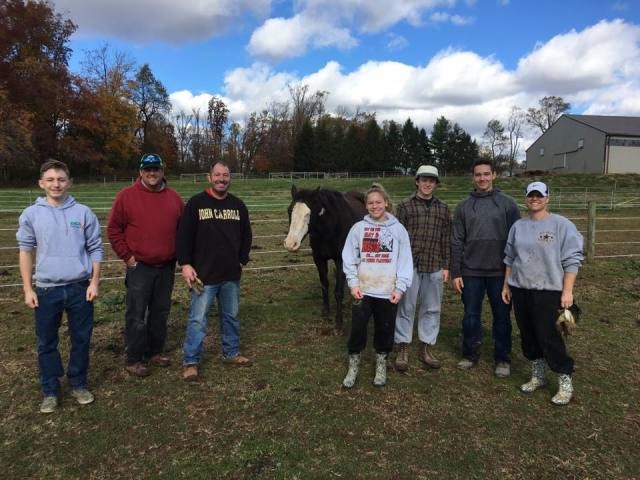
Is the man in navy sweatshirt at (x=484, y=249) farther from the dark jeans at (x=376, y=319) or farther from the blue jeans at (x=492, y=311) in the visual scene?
the dark jeans at (x=376, y=319)

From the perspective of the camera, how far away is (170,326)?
197 inches

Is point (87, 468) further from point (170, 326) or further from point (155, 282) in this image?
point (170, 326)

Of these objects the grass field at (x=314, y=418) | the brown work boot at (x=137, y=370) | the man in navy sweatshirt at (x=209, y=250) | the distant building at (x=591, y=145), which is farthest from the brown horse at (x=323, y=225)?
the distant building at (x=591, y=145)

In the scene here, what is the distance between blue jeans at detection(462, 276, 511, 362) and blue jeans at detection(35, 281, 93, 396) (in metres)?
3.17

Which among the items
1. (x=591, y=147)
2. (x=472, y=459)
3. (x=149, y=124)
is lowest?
(x=472, y=459)

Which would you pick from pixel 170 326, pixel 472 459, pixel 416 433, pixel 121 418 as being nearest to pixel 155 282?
pixel 121 418

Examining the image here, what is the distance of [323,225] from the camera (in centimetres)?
504

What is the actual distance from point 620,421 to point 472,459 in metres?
1.31

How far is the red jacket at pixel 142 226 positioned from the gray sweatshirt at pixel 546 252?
290 cm

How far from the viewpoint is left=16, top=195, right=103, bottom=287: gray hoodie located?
2992 mm

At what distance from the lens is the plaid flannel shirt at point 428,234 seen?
3.80m

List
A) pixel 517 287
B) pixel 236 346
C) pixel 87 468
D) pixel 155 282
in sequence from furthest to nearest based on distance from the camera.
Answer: pixel 236 346
pixel 155 282
pixel 517 287
pixel 87 468

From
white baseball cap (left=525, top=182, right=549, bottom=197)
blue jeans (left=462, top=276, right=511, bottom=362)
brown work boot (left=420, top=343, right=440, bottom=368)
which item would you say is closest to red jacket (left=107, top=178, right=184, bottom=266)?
brown work boot (left=420, top=343, right=440, bottom=368)

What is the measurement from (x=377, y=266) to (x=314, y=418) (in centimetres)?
125
